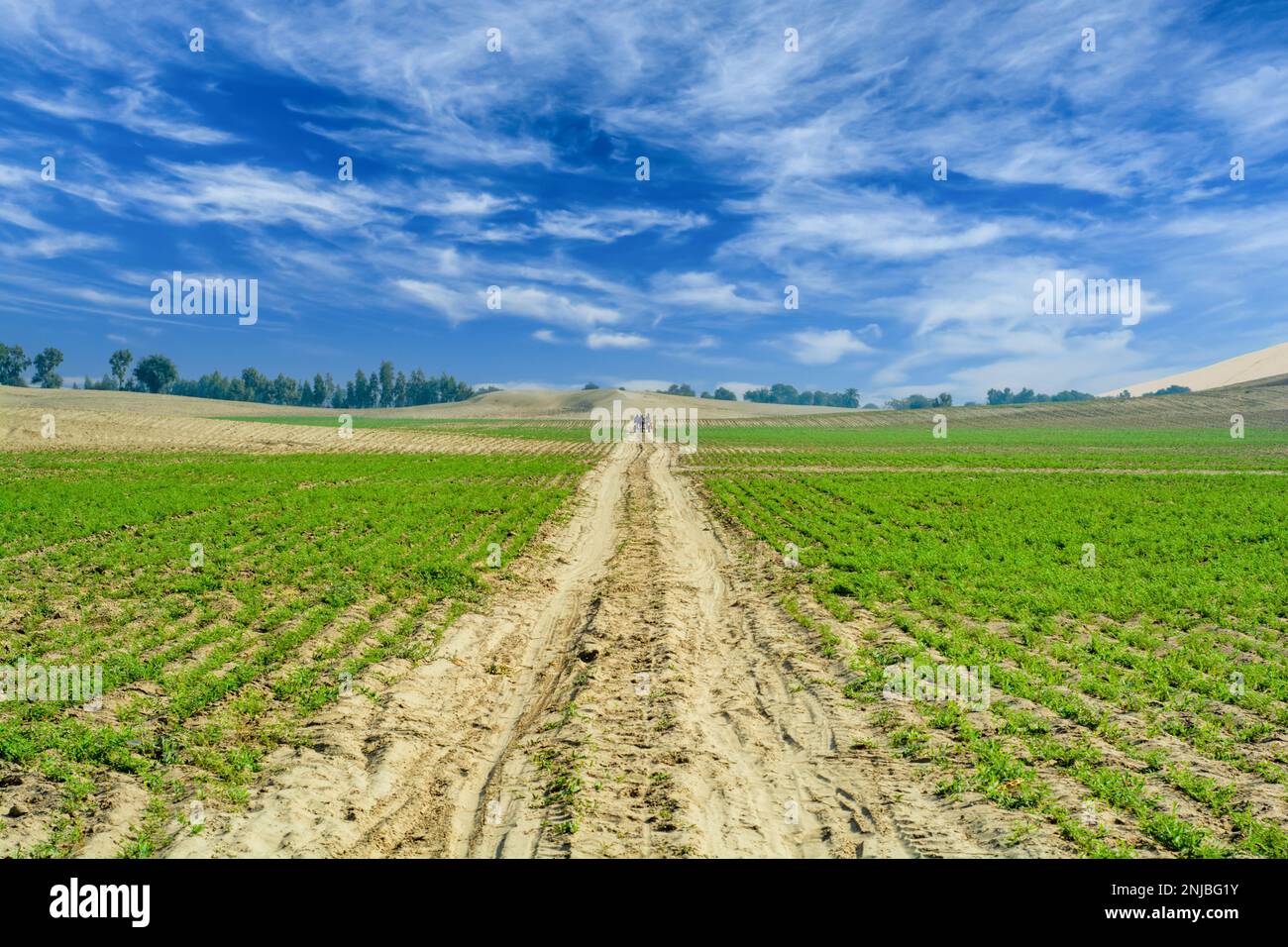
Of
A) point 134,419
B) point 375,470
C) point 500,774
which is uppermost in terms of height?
point 134,419

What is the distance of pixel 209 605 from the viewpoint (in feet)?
40.7

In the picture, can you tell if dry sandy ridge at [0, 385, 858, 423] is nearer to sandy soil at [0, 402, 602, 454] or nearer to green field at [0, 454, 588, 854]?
sandy soil at [0, 402, 602, 454]

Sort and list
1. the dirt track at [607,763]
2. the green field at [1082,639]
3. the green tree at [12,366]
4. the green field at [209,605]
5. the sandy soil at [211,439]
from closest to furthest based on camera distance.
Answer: the dirt track at [607,763], the green field at [1082,639], the green field at [209,605], the sandy soil at [211,439], the green tree at [12,366]

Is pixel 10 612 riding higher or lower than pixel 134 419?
lower

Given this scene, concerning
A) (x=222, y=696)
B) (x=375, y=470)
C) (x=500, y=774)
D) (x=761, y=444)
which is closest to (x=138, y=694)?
(x=222, y=696)

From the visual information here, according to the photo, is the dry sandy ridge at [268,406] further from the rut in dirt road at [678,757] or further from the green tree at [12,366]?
the rut in dirt road at [678,757]

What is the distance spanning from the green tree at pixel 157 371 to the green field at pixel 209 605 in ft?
646

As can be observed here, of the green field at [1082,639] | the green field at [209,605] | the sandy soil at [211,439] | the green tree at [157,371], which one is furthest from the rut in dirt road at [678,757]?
the green tree at [157,371]

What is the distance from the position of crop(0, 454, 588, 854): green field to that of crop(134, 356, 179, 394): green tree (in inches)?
7758

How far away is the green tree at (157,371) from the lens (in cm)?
18975

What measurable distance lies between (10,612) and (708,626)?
12.6m

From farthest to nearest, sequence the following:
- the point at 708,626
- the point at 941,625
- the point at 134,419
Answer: the point at 134,419 → the point at 708,626 → the point at 941,625
